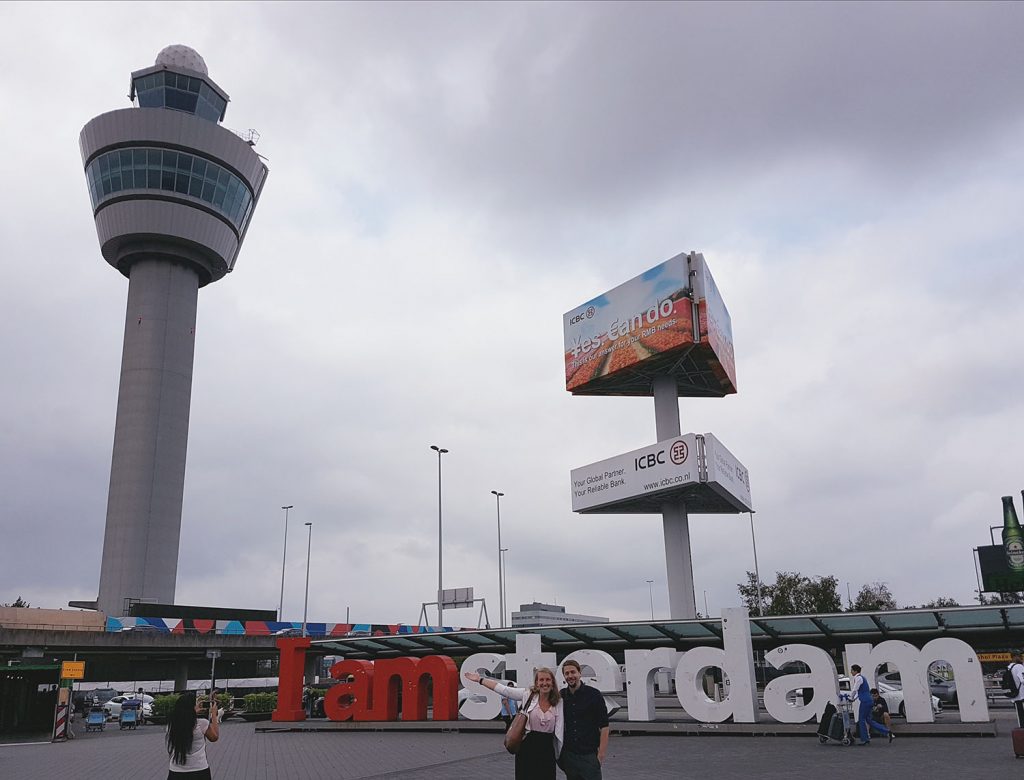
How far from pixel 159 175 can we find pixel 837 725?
7241 centimetres

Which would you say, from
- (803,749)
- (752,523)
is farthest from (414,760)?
(752,523)

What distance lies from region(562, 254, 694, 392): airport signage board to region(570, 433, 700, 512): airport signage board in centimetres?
514

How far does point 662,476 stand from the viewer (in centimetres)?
4384

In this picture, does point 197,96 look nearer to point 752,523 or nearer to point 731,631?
point 752,523

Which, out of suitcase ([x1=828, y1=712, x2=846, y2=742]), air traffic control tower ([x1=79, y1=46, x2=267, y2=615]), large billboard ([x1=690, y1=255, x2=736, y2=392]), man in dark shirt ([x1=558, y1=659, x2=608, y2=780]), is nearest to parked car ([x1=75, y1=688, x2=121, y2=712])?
air traffic control tower ([x1=79, y1=46, x2=267, y2=615])

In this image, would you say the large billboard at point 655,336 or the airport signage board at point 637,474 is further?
the large billboard at point 655,336

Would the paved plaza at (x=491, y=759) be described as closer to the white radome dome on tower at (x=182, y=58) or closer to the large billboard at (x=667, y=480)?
the large billboard at (x=667, y=480)

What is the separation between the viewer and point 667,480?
143ft

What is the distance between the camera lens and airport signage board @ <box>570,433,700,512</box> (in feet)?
140

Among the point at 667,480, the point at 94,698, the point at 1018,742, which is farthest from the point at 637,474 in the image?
the point at 94,698

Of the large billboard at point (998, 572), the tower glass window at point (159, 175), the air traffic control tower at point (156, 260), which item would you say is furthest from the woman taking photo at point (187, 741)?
the tower glass window at point (159, 175)

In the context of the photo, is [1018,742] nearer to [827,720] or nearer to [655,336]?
[827,720]

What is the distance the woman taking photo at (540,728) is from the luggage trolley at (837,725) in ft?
49.0

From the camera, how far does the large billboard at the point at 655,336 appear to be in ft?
147
